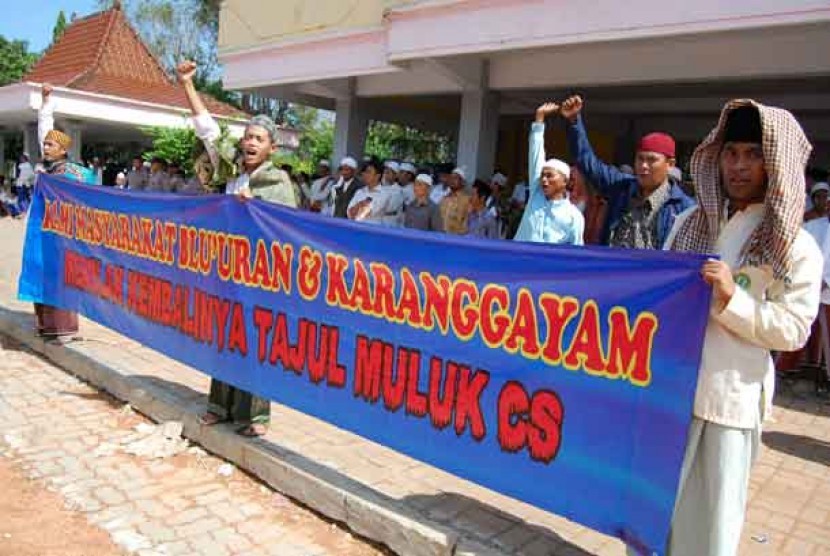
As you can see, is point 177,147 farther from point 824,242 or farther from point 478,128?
point 824,242

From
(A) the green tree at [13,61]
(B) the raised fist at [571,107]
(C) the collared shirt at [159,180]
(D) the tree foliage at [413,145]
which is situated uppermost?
(A) the green tree at [13,61]

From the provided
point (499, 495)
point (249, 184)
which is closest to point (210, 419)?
point (249, 184)

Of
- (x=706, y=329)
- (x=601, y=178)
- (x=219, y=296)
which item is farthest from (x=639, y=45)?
(x=706, y=329)

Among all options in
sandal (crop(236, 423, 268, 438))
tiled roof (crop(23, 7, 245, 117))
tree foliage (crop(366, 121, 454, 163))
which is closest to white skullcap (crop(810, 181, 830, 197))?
sandal (crop(236, 423, 268, 438))

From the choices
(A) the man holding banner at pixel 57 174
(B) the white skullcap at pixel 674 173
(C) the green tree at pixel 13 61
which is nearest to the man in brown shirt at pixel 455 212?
(B) the white skullcap at pixel 674 173

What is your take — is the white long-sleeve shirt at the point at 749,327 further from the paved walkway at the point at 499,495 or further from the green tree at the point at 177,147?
the green tree at the point at 177,147

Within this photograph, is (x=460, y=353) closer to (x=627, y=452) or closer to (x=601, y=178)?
(x=627, y=452)

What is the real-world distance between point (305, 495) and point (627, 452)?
1733 mm

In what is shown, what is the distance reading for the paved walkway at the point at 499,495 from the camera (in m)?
3.12

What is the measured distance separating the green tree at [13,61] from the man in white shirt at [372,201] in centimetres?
3574

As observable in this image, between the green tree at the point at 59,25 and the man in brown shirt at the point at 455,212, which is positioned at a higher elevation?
the green tree at the point at 59,25

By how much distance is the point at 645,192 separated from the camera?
12.4 ft

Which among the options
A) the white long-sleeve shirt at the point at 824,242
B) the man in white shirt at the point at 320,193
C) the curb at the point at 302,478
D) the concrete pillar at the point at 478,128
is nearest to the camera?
the curb at the point at 302,478

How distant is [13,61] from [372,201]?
124 feet
